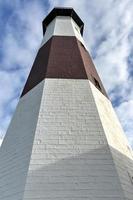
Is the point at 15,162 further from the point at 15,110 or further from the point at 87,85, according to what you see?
the point at 87,85

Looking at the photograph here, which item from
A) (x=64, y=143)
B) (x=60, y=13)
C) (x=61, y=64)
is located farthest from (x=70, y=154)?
(x=60, y=13)

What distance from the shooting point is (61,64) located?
33.2 feet

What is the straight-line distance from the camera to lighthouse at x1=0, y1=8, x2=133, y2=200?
6582mm

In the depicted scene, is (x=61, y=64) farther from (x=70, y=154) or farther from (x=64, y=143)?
(x=70, y=154)

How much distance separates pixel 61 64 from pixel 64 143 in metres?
3.66

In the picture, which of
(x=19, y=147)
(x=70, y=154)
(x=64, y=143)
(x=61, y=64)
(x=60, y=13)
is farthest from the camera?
(x=60, y=13)

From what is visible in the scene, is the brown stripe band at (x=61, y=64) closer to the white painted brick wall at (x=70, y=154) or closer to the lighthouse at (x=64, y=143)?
the lighthouse at (x=64, y=143)

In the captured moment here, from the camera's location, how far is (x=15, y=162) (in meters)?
7.61

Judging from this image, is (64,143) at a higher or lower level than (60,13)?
lower

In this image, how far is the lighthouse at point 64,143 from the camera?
21.6ft

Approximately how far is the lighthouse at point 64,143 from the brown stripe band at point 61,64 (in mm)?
35

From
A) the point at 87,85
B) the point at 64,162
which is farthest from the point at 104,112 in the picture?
the point at 64,162

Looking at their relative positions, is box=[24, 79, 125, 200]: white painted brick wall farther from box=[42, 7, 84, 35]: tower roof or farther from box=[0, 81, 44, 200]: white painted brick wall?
box=[42, 7, 84, 35]: tower roof

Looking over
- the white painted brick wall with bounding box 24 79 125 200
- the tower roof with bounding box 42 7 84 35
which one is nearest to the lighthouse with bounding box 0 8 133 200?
the white painted brick wall with bounding box 24 79 125 200
